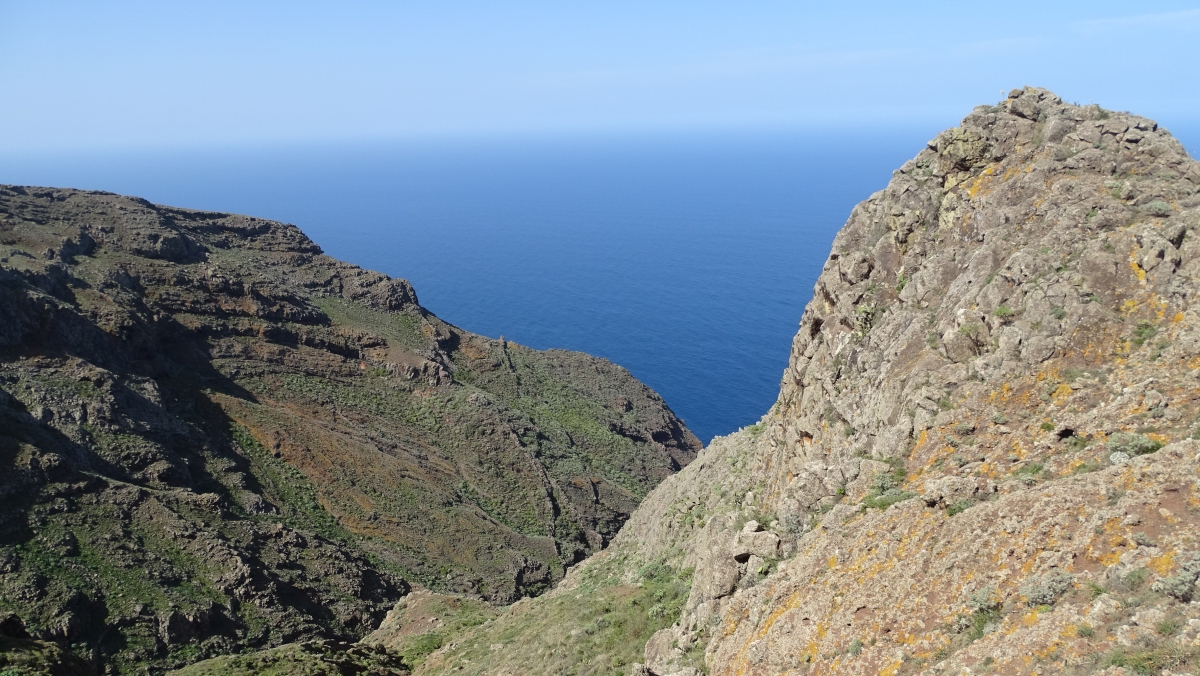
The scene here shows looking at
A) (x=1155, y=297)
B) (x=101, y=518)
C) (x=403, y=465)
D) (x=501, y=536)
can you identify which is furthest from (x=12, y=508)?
(x=1155, y=297)

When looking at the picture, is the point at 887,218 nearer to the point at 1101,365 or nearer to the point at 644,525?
the point at 1101,365

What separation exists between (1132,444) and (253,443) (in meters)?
52.7

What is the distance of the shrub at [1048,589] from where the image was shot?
11031mm

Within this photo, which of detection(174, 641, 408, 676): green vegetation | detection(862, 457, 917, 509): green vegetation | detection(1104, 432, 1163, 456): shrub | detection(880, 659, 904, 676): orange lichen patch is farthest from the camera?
detection(174, 641, 408, 676): green vegetation

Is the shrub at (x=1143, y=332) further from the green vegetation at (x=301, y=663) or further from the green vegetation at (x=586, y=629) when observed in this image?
the green vegetation at (x=301, y=663)

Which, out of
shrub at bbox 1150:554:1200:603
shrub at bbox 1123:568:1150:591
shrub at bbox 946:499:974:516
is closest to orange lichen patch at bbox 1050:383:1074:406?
shrub at bbox 946:499:974:516

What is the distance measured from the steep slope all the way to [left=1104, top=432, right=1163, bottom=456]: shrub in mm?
73

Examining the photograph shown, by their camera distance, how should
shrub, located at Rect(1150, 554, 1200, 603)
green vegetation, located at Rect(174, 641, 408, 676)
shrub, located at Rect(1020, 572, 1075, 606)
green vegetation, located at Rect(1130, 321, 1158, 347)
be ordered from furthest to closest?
1. green vegetation, located at Rect(174, 641, 408, 676)
2. green vegetation, located at Rect(1130, 321, 1158, 347)
3. shrub, located at Rect(1020, 572, 1075, 606)
4. shrub, located at Rect(1150, 554, 1200, 603)

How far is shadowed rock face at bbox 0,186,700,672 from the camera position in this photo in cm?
3688

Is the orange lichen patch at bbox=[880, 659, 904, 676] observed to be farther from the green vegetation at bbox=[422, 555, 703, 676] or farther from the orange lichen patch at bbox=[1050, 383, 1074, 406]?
the orange lichen patch at bbox=[1050, 383, 1074, 406]

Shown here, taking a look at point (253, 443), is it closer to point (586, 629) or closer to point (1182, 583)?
point (586, 629)

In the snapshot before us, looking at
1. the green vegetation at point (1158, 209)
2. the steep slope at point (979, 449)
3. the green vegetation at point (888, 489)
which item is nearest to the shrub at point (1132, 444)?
the steep slope at point (979, 449)

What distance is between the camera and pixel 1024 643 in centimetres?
1059

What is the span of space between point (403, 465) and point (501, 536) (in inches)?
377
